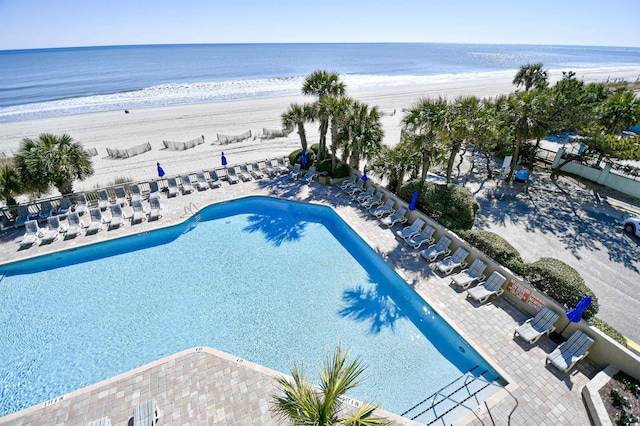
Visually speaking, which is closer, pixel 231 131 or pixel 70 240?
pixel 70 240

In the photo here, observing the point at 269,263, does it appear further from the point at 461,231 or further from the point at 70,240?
the point at 70,240

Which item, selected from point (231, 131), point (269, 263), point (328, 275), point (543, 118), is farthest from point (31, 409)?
point (231, 131)

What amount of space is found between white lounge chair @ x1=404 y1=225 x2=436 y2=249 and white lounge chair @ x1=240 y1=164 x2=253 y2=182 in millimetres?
11449

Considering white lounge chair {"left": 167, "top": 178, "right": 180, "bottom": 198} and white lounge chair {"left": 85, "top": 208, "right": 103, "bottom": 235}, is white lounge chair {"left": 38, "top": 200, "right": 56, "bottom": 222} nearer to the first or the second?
white lounge chair {"left": 85, "top": 208, "right": 103, "bottom": 235}

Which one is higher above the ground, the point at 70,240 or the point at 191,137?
the point at 191,137

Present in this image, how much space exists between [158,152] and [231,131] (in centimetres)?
828

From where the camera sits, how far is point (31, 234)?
1448 centimetres

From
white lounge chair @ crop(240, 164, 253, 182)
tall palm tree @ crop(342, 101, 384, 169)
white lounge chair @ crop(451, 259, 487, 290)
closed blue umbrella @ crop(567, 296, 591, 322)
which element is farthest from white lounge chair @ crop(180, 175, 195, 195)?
closed blue umbrella @ crop(567, 296, 591, 322)

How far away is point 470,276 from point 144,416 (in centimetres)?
1128

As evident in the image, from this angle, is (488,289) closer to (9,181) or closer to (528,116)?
(528,116)

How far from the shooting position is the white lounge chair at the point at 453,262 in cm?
1238

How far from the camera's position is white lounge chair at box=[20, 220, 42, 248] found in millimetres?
14125

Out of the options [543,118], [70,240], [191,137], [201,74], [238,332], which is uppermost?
[201,74]

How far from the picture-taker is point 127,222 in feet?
52.5
